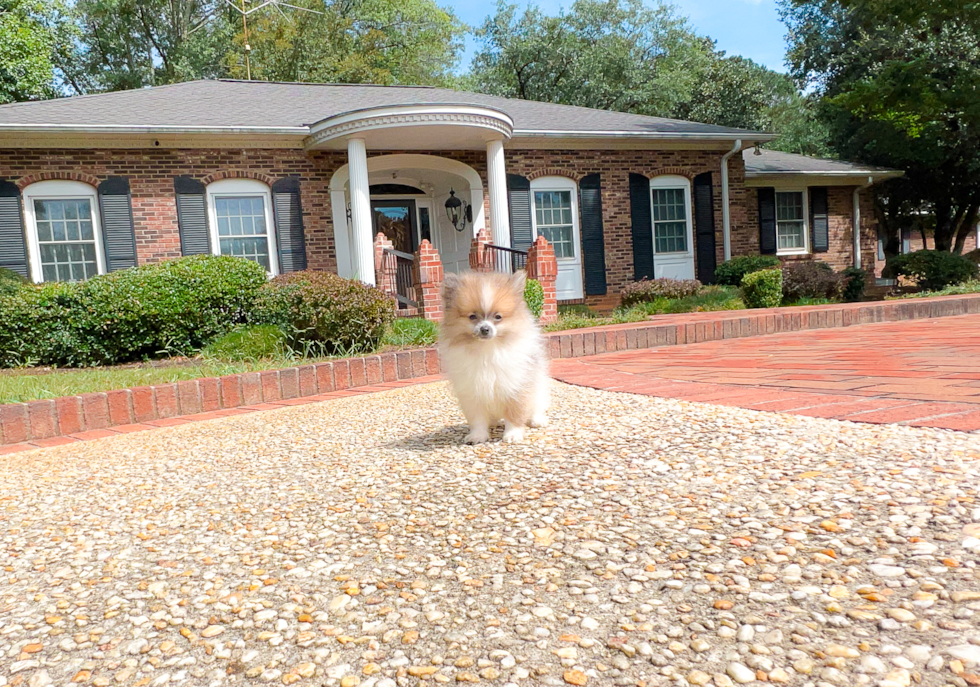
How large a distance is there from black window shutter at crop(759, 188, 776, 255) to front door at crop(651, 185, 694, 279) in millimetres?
2600

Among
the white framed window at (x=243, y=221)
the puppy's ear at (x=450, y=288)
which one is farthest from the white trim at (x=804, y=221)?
the puppy's ear at (x=450, y=288)

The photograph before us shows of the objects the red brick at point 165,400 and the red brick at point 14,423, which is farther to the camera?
the red brick at point 165,400

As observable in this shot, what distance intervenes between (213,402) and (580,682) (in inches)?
169

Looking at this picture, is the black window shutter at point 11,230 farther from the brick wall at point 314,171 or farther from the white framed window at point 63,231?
the brick wall at point 314,171

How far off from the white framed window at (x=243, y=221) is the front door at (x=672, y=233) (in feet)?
25.9

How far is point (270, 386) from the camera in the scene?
17.2 feet

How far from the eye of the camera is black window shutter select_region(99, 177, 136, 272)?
11.4 meters

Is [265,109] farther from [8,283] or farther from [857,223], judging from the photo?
[857,223]

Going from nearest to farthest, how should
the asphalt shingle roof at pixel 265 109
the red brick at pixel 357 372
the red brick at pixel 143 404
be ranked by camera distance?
the red brick at pixel 143 404
the red brick at pixel 357 372
the asphalt shingle roof at pixel 265 109

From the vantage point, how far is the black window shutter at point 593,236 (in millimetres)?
14305

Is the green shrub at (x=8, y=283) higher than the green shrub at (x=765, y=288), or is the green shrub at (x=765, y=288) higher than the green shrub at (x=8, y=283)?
the green shrub at (x=8, y=283)

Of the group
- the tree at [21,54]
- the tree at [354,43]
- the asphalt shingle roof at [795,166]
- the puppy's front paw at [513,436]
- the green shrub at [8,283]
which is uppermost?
the tree at [354,43]

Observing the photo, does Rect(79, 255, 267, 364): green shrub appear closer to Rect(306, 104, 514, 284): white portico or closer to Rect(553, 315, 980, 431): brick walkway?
Rect(306, 104, 514, 284): white portico

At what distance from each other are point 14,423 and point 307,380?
1.89 m
